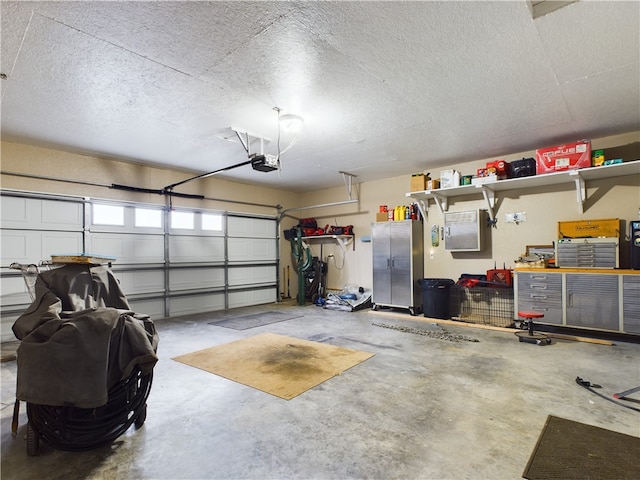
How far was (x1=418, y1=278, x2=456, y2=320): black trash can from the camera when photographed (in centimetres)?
573

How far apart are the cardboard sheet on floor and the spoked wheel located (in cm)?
146

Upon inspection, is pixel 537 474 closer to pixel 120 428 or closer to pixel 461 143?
pixel 120 428

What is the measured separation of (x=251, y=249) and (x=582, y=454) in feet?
22.1

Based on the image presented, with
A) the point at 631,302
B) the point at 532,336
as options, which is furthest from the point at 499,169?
the point at 532,336

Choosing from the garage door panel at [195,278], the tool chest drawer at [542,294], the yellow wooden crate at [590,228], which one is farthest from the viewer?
the garage door panel at [195,278]

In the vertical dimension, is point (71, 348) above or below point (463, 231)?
below

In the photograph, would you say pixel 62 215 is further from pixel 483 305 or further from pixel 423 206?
pixel 483 305

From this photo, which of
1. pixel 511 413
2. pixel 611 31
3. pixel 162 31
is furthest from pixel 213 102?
pixel 511 413

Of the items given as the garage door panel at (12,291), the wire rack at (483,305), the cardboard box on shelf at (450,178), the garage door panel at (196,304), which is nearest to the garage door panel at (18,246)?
the garage door panel at (12,291)

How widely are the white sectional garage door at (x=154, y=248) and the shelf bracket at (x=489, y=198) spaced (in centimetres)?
493

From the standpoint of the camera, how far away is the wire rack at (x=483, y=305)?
213 inches

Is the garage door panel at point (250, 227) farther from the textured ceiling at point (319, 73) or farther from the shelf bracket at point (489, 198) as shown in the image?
the shelf bracket at point (489, 198)

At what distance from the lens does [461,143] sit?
16.0 ft

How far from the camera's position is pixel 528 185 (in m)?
5.25
